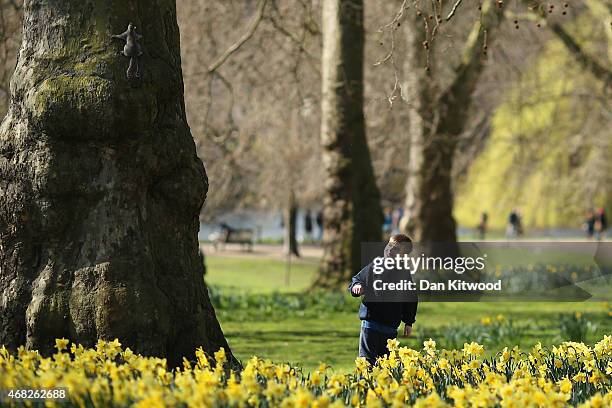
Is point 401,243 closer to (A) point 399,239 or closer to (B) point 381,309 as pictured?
Answer: (A) point 399,239

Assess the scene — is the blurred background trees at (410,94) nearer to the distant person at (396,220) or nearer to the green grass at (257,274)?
the distant person at (396,220)

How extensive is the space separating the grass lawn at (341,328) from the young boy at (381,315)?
1.71ft

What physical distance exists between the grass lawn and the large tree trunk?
Result: 119 cm

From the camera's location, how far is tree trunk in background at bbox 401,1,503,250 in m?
17.3

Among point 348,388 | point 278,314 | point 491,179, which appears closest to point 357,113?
point 278,314

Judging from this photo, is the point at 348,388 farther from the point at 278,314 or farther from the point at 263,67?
the point at 263,67

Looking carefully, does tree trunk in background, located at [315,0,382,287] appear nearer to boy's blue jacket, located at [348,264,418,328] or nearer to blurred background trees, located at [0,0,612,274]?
blurred background trees, located at [0,0,612,274]

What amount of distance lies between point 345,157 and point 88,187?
944 centimetres

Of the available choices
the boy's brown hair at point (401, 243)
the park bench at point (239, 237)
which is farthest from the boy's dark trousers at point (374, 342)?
the park bench at point (239, 237)

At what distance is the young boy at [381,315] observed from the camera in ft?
23.3

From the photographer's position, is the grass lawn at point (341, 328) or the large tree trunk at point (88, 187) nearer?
the large tree trunk at point (88, 187)

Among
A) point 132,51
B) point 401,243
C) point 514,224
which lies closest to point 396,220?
point 514,224

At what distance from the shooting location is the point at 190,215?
6.92 metres

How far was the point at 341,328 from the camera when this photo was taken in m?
12.2
